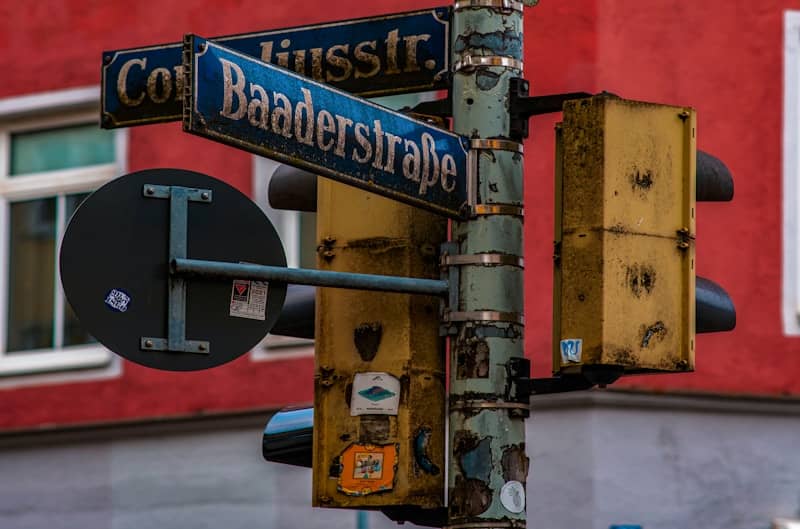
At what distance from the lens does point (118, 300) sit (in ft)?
18.0

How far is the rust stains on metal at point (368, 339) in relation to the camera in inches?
229

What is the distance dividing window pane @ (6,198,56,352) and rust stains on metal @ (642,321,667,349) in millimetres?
10124

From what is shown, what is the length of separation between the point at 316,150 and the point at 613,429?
7431 mm

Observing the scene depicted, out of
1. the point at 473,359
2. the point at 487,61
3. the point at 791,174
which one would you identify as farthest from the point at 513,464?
the point at 791,174

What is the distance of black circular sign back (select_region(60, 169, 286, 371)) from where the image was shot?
5.50 m

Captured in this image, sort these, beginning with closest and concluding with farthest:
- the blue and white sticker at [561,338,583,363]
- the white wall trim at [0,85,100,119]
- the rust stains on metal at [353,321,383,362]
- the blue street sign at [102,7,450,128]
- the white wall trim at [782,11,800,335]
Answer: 1. the blue and white sticker at [561,338,583,363]
2. the rust stains on metal at [353,321,383,362]
3. the blue street sign at [102,7,450,128]
4. the white wall trim at [782,11,800,335]
5. the white wall trim at [0,85,100,119]

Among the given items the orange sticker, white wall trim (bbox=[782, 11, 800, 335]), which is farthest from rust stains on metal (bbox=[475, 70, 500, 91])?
white wall trim (bbox=[782, 11, 800, 335])

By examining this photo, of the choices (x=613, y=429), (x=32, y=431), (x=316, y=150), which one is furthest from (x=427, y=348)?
(x=32, y=431)

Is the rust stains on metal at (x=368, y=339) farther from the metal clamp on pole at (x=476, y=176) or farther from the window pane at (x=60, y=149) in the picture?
the window pane at (x=60, y=149)

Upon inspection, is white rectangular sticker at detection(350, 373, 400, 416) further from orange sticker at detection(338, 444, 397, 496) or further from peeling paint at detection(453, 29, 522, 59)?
peeling paint at detection(453, 29, 522, 59)

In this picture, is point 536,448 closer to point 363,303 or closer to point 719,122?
point 719,122

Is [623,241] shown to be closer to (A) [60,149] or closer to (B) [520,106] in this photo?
(B) [520,106]

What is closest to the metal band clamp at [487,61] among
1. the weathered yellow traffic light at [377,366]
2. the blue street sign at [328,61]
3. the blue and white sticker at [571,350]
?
the blue street sign at [328,61]

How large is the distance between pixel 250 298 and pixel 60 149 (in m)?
9.71
